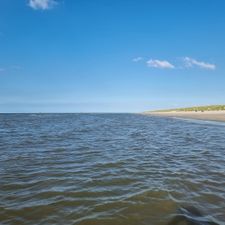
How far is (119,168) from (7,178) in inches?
135

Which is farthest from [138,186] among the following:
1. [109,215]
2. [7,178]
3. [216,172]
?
[7,178]

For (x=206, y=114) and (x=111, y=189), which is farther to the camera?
(x=206, y=114)

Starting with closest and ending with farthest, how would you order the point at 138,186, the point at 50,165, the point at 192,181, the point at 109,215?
the point at 109,215
the point at 138,186
the point at 192,181
the point at 50,165

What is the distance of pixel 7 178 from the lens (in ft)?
24.0

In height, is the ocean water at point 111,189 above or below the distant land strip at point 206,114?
below

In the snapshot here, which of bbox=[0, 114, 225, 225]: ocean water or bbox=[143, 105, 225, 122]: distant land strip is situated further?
bbox=[143, 105, 225, 122]: distant land strip

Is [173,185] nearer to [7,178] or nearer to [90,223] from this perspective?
[90,223]

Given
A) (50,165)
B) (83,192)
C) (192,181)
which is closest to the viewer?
(83,192)

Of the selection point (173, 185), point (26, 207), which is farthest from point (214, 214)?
point (26, 207)

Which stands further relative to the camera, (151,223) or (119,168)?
(119,168)

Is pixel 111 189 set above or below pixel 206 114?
below

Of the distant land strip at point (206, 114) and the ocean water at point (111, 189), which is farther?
the distant land strip at point (206, 114)

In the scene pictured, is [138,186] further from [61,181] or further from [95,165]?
[95,165]

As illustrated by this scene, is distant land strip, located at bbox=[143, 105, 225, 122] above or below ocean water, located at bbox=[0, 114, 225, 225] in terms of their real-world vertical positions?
above
